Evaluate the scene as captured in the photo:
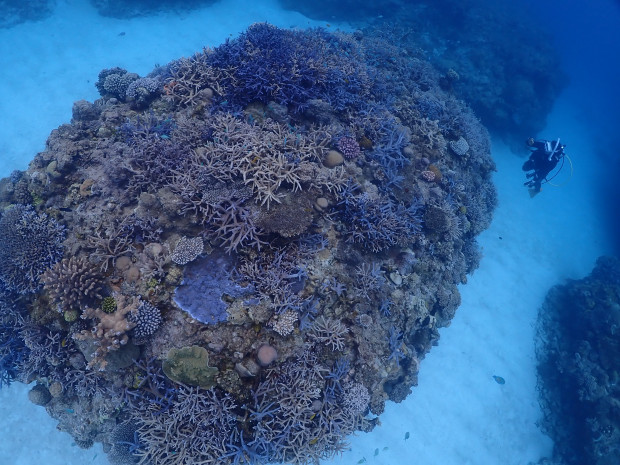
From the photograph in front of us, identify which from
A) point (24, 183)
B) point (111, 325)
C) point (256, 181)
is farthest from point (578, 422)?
point (24, 183)


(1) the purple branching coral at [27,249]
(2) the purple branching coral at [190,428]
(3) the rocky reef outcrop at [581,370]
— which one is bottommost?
(3) the rocky reef outcrop at [581,370]

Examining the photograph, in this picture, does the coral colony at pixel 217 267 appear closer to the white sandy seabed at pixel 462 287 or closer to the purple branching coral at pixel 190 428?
the purple branching coral at pixel 190 428

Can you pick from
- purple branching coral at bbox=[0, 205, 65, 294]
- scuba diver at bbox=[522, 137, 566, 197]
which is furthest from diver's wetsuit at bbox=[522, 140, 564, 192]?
purple branching coral at bbox=[0, 205, 65, 294]

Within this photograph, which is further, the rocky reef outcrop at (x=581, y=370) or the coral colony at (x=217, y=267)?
the rocky reef outcrop at (x=581, y=370)

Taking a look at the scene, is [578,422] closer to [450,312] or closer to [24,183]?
[450,312]

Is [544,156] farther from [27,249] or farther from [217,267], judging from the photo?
[27,249]

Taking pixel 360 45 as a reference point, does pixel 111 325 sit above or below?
below

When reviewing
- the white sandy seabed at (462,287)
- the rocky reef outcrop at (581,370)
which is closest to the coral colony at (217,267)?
the white sandy seabed at (462,287)
